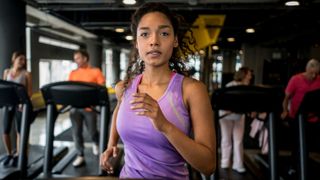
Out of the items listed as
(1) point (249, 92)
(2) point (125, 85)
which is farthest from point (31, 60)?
(2) point (125, 85)

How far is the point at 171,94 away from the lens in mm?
1125

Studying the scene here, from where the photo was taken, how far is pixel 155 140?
1099 millimetres

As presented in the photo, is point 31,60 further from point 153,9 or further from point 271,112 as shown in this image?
point 153,9

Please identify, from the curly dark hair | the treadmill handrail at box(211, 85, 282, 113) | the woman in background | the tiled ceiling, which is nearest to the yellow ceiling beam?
the tiled ceiling

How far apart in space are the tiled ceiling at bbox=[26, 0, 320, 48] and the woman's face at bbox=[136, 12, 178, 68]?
401cm

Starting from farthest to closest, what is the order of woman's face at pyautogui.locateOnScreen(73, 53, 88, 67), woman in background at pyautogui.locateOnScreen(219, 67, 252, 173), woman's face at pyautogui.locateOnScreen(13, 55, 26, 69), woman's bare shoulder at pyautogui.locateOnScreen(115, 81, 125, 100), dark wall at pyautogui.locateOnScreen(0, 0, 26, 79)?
dark wall at pyautogui.locateOnScreen(0, 0, 26, 79)
woman's face at pyautogui.locateOnScreen(73, 53, 88, 67)
woman's face at pyautogui.locateOnScreen(13, 55, 26, 69)
woman in background at pyautogui.locateOnScreen(219, 67, 252, 173)
woman's bare shoulder at pyautogui.locateOnScreen(115, 81, 125, 100)

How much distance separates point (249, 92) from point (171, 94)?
7.79 ft

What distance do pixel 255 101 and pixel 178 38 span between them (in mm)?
2250

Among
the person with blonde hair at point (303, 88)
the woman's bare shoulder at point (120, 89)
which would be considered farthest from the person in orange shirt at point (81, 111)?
the woman's bare shoulder at point (120, 89)

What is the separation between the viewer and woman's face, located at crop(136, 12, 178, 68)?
1.12 metres

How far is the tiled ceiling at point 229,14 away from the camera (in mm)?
6105

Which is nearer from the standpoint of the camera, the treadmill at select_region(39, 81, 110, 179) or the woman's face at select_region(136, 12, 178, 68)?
the woman's face at select_region(136, 12, 178, 68)

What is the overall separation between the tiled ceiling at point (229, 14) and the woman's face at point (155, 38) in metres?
4.01

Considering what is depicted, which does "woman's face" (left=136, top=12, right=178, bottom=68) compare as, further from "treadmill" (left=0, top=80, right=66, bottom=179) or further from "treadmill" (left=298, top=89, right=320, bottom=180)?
"treadmill" (left=0, top=80, right=66, bottom=179)
